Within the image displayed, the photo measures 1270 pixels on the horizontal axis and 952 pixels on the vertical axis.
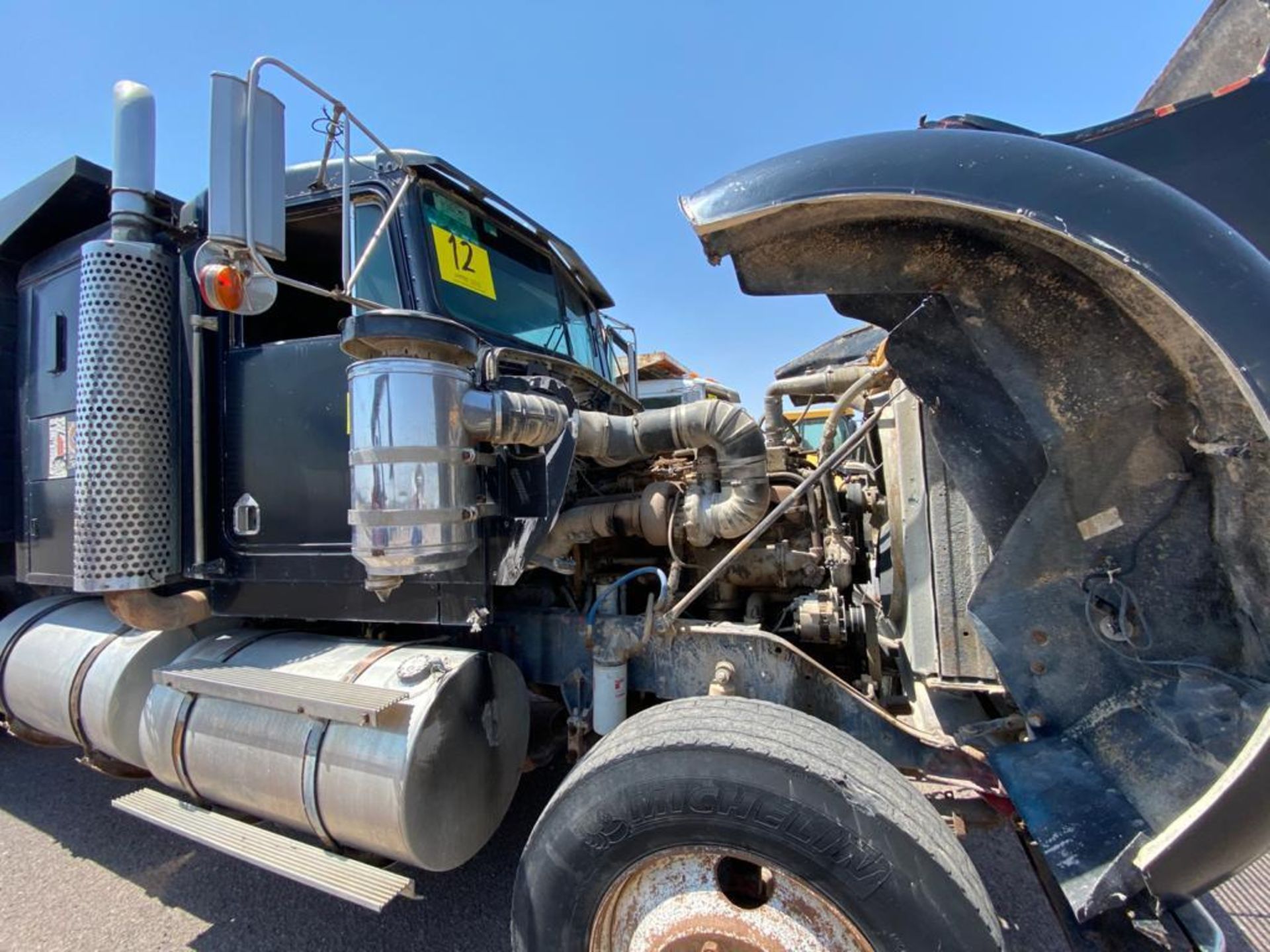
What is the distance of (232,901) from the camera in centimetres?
235

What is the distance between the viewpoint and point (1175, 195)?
1.08 meters

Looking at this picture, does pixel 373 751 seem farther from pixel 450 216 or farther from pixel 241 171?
pixel 450 216

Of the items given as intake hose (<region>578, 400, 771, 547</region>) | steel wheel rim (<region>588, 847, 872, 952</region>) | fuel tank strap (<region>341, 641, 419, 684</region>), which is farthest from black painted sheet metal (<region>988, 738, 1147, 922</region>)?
fuel tank strap (<region>341, 641, 419, 684</region>)

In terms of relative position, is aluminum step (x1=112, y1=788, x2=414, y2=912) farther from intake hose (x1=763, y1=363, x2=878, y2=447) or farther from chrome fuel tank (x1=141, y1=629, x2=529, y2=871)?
intake hose (x1=763, y1=363, x2=878, y2=447)

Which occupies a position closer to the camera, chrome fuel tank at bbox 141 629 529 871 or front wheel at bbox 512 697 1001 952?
front wheel at bbox 512 697 1001 952

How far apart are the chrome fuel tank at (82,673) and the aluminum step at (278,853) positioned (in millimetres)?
399

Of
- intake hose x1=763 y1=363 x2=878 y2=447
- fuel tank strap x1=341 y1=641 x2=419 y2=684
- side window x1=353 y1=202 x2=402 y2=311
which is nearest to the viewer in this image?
fuel tank strap x1=341 y1=641 x2=419 y2=684

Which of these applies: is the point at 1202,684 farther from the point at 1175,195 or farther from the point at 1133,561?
the point at 1175,195

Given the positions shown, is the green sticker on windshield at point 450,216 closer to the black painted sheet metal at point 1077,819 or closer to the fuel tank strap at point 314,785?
the fuel tank strap at point 314,785

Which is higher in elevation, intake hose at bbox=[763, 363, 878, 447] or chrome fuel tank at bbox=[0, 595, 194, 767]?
intake hose at bbox=[763, 363, 878, 447]

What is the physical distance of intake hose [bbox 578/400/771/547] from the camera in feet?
6.32

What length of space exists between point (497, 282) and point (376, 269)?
1.82 feet

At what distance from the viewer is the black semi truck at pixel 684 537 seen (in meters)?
1.19

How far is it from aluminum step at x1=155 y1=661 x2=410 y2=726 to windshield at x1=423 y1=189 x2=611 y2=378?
139 cm
